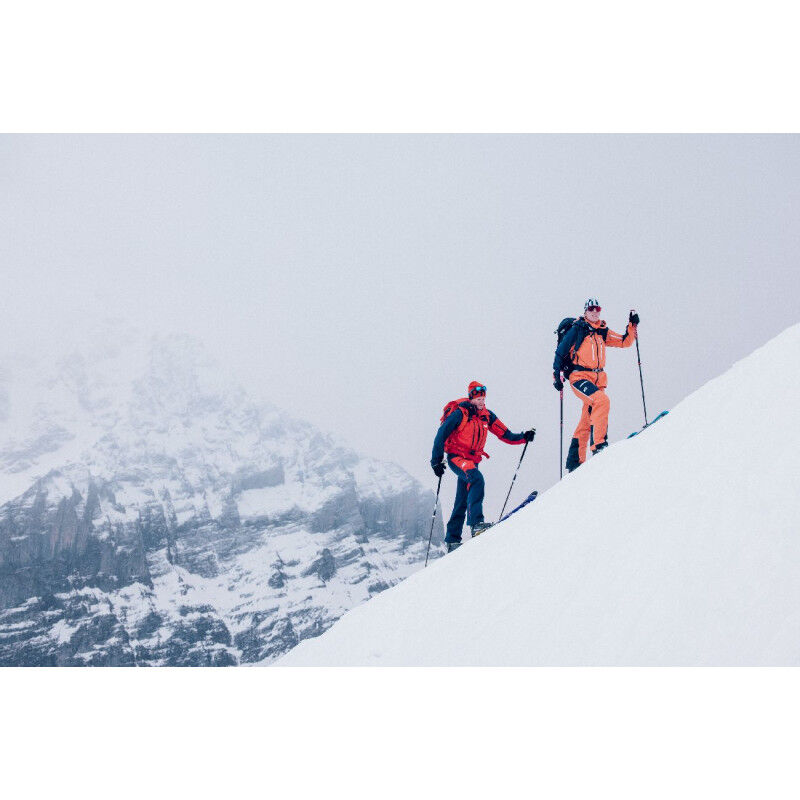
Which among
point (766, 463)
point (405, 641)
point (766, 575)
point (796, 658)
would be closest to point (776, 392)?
point (766, 463)

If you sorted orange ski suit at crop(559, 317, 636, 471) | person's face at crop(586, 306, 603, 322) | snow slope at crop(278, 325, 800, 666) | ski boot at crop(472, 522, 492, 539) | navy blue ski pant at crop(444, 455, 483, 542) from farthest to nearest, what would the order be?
1. person's face at crop(586, 306, 603, 322)
2. orange ski suit at crop(559, 317, 636, 471)
3. navy blue ski pant at crop(444, 455, 483, 542)
4. ski boot at crop(472, 522, 492, 539)
5. snow slope at crop(278, 325, 800, 666)

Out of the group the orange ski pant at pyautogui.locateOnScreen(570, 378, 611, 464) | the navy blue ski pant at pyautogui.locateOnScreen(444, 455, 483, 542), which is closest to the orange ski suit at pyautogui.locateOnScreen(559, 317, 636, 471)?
the orange ski pant at pyautogui.locateOnScreen(570, 378, 611, 464)

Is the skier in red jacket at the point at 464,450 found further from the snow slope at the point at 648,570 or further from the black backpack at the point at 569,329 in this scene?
the snow slope at the point at 648,570

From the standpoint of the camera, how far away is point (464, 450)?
1148 centimetres

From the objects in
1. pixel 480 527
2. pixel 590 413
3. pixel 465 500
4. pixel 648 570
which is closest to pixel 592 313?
pixel 590 413

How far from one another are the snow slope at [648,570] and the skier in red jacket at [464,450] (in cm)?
327

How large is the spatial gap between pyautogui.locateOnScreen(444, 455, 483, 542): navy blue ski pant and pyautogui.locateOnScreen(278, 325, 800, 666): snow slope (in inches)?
122

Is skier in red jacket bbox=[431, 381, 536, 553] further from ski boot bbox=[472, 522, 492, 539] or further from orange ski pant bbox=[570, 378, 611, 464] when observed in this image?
orange ski pant bbox=[570, 378, 611, 464]

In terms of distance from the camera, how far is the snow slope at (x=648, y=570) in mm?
4562

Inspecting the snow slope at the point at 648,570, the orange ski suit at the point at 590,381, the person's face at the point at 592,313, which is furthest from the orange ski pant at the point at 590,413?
the snow slope at the point at 648,570

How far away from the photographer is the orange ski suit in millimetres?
11289

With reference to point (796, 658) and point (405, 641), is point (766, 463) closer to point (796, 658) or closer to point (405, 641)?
point (796, 658)

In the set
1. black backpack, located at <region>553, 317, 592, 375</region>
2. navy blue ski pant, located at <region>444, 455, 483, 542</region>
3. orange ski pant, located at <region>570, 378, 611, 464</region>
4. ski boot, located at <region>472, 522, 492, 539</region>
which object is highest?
black backpack, located at <region>553, 317, 592, 375</region>

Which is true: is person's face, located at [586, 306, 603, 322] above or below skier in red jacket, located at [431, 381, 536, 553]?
above
